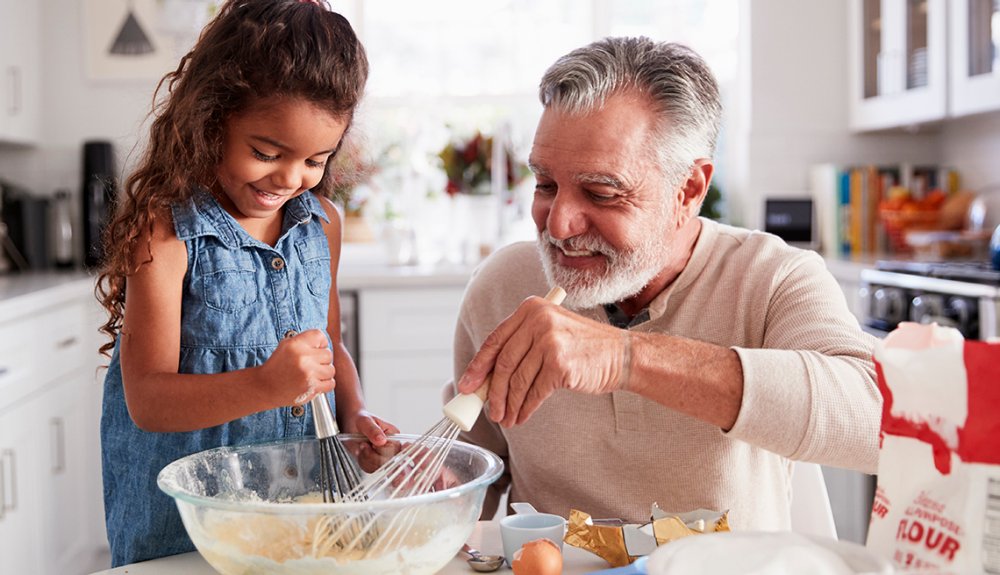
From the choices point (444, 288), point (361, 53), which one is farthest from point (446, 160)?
point (361, 53)

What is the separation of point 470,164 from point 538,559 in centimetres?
296

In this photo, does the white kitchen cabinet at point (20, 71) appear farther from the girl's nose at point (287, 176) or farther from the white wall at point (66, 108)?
the girl's nose at point (287, 176)

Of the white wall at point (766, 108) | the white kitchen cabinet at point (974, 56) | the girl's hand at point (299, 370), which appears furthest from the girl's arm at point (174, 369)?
the white wall at point (766, 108)

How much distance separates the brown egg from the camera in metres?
0.93

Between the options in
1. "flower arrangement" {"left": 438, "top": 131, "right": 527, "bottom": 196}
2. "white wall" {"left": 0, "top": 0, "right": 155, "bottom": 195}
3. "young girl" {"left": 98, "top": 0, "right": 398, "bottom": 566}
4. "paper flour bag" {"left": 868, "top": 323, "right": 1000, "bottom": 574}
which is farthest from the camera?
"white wall" {"left": 0, "top": 0, "right": 155, "bottom": 195}

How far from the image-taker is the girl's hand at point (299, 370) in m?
1.06

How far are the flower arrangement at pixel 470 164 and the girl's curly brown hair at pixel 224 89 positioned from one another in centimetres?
245

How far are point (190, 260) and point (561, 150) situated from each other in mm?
499

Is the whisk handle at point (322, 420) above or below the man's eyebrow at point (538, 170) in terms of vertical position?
below

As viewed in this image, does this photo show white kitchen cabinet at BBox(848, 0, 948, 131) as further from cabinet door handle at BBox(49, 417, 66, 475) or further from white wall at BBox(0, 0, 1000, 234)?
cabinet door handle at BBox(49, 417, 66, 475)

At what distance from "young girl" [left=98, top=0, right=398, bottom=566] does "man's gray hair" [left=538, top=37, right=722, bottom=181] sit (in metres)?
0.28

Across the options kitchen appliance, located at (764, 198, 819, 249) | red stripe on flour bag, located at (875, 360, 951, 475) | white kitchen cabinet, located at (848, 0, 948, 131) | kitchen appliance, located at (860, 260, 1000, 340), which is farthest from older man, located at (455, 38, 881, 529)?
kitchen appliance, located at (764, 198, 819, 249)

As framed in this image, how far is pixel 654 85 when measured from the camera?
4.48ft

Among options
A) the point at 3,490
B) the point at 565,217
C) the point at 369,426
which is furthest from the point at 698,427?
the point at 3,490
